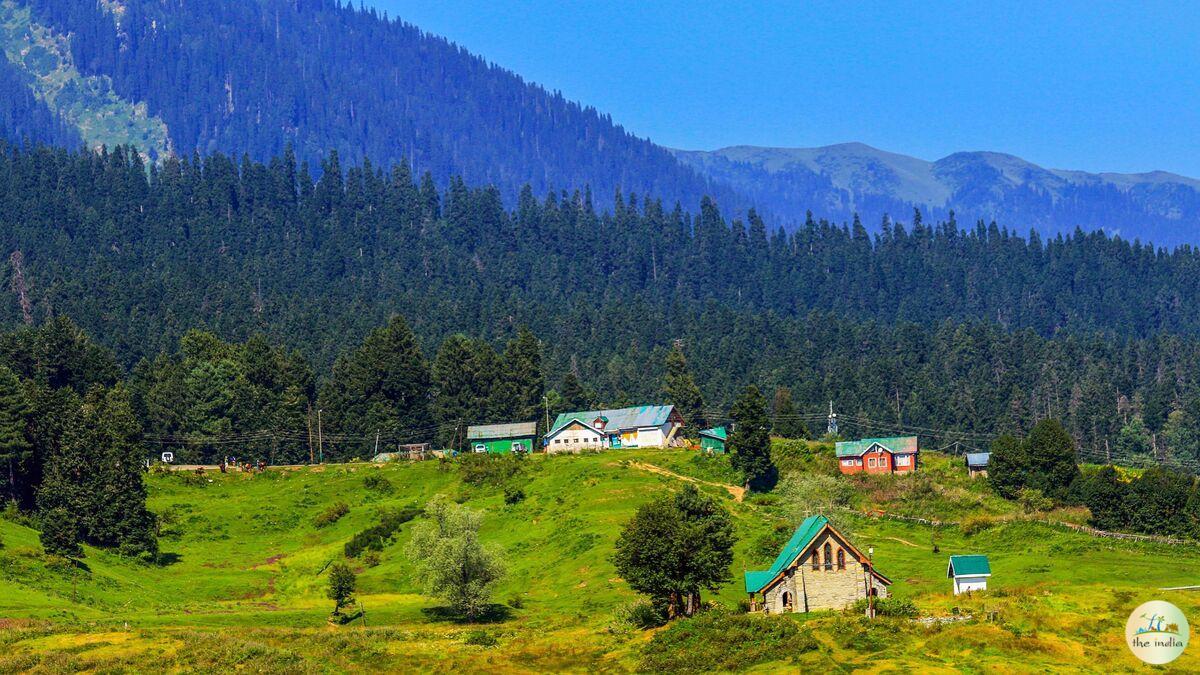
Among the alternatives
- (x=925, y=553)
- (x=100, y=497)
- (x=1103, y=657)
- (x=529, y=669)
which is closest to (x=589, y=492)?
(x=925, y=553)

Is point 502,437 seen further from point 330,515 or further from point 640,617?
point 640,617

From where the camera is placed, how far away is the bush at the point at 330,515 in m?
136

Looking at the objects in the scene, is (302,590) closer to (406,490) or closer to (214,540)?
(214,540)

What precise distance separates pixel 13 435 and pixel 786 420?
89850 mm

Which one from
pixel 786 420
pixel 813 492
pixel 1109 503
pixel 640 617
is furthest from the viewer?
pixel 786 420

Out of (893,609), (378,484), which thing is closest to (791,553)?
(893,609)

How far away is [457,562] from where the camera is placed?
104m

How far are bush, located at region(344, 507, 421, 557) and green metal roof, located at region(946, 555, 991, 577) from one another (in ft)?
162

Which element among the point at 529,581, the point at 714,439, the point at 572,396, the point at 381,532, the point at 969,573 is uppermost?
the point at 572,396

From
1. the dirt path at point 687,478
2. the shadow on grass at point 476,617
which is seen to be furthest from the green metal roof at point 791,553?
the dirt path at point 687,478

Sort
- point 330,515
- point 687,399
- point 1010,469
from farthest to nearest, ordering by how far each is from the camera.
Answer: point 687,399 → point 1010,469 → point 330,515

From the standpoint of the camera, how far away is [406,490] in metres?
147

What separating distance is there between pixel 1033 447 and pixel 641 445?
1836 inches

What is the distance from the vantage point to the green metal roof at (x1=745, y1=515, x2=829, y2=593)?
87250mm
